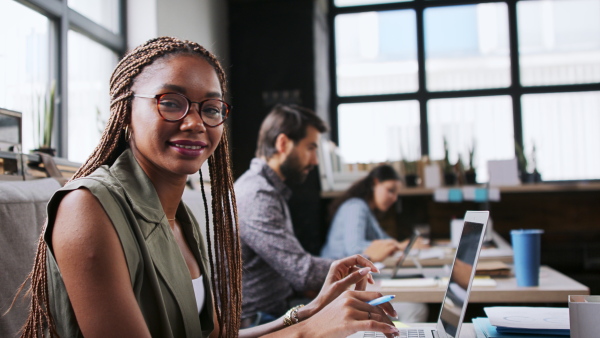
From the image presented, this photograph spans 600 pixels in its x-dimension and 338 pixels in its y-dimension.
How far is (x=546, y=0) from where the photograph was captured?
5.18 metres

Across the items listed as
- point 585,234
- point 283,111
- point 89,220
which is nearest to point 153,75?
point 89,220

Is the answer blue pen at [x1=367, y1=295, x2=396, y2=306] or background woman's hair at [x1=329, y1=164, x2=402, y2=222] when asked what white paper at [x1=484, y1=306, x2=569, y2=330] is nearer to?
blue pen at [x1=367, y1=295, x2=396, y2=306]

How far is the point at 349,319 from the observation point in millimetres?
1052

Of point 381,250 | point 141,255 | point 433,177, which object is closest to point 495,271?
point 381,250

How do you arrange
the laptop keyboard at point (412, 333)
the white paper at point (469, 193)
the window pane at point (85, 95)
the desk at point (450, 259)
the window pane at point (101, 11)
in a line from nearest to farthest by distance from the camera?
the laptop keyboard at point (412, 333), the desk at point (450, 259), the window pane at point (85, 95), the window pane at point (101, 11), the white paper at point (469, 193)

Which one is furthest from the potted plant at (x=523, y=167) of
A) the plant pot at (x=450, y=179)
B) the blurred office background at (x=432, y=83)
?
the plant pot at (x=450, y=179)

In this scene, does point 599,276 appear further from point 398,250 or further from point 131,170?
point 131,170

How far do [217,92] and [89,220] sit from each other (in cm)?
41

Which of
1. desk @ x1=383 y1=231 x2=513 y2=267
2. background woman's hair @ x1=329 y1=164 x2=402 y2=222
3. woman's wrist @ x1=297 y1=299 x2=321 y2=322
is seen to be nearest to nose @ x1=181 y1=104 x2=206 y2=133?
woman's wrist @ x1=297 y1=299 x2=321 y2=322

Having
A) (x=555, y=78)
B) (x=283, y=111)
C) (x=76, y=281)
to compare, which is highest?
(x=555, y=78)

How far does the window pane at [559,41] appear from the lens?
5.10 metres

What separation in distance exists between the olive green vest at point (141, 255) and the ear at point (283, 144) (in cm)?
161

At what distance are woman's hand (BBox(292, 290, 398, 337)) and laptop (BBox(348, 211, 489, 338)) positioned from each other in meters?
0.12

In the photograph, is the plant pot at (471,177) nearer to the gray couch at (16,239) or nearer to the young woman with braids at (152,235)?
the young woman with braids at (152,235)
